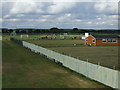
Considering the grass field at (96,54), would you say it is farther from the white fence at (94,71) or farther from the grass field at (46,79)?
the grass field at (46,79)

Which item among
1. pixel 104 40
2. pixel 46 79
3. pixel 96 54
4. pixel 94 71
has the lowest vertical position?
pixel 46 79

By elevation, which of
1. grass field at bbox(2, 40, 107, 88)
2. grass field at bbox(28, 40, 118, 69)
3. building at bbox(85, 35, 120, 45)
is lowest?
grass field at bbox(2, 40, 107, 88)

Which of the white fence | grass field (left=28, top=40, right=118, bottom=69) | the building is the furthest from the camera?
the building

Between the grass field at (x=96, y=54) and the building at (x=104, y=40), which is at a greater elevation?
the building at (x=104, y=40)

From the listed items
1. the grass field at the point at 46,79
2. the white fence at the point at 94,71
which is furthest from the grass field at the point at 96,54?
the grass field at the point at 46,79

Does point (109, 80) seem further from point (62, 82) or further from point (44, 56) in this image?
point (44, 56)

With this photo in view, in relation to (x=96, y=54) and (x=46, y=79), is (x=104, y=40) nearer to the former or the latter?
(x=96, y=54)

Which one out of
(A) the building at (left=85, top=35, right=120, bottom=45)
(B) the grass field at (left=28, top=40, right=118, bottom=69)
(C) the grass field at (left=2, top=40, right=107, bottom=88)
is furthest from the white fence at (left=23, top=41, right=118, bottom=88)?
(A) the building at (left=85, top=35, right=120, bottom=45)

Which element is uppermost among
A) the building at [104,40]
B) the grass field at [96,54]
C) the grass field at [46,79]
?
the building at [104,40]

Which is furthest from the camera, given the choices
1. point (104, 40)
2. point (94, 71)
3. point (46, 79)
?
point (104, 40)

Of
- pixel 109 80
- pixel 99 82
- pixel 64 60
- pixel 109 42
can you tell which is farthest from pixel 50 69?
pixel 109 42

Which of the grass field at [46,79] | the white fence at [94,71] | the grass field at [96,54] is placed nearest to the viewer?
the white fence at [94,71]

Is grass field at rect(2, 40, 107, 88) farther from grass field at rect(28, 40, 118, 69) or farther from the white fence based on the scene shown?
grass field at rect(28, 40, 118, 69)

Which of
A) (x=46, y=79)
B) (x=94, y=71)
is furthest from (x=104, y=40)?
(x=46, y=79)
